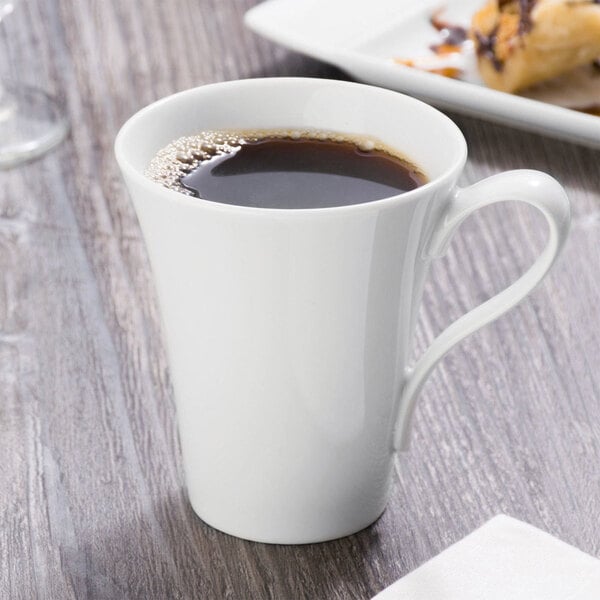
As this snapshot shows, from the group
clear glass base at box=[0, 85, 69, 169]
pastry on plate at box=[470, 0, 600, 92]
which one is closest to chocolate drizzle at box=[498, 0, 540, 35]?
pastry on plate at box=[470, 0, 600, 92]

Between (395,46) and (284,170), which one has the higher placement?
(284,170)

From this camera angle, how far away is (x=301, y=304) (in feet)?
1.50

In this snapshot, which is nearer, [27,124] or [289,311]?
[289,311]

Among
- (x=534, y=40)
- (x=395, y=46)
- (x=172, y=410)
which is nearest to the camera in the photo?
(x=172, y=410)

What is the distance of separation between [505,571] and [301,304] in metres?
0.15

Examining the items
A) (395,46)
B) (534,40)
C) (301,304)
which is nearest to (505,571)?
(301,304)

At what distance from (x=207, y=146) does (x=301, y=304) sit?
0.12 metres

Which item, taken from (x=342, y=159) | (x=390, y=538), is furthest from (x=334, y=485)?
(x=342, y=159)

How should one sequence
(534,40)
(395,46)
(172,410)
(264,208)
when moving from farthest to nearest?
(395,46) < (534,40) < (172,410) < (264,208)

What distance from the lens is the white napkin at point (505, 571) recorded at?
0.47 m

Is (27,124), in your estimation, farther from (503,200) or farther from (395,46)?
(503,200)

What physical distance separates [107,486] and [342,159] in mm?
203

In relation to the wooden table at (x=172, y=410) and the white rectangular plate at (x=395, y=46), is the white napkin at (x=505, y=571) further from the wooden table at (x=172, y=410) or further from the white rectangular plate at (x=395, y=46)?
the white rectangular plate at (x=395, y=46)

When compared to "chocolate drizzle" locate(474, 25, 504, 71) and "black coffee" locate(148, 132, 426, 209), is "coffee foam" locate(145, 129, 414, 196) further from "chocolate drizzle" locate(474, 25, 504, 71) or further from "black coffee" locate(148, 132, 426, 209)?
"chocolate drizzle" locate(474, 25, 504, 71)
